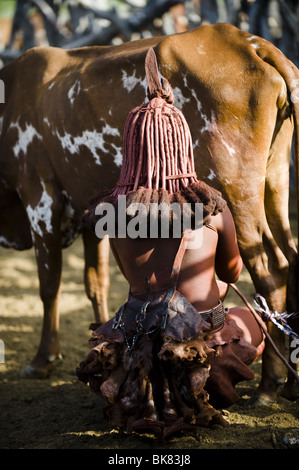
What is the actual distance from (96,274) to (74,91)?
156 cm

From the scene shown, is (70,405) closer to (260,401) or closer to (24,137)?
(260,401)

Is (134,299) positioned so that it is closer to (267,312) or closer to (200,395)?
A: (200,395)

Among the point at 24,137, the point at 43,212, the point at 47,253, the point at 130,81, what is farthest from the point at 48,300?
the point at 130,81

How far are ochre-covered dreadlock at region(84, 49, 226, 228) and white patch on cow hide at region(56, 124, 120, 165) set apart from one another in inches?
34.0

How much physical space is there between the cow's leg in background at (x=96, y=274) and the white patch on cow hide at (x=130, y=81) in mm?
1474

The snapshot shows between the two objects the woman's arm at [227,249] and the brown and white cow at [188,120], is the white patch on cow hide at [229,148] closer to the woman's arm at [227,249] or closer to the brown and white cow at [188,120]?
the brown and white cow at [188,120]

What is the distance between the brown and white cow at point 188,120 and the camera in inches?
117

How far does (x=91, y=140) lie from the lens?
11.4ft

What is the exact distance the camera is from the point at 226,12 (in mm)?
6891

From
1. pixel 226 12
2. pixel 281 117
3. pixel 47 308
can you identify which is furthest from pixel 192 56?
pixel 226 12

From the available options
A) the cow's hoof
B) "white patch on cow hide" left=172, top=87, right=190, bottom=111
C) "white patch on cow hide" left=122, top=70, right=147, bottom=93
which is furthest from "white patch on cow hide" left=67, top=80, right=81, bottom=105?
the cow's hoof

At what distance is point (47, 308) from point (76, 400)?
0.95 meters

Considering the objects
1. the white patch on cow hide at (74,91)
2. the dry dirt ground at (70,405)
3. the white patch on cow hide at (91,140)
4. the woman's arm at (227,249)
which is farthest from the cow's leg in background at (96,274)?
the woman's arm at (227,249)

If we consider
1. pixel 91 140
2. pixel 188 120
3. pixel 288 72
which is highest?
pixel 288 72
